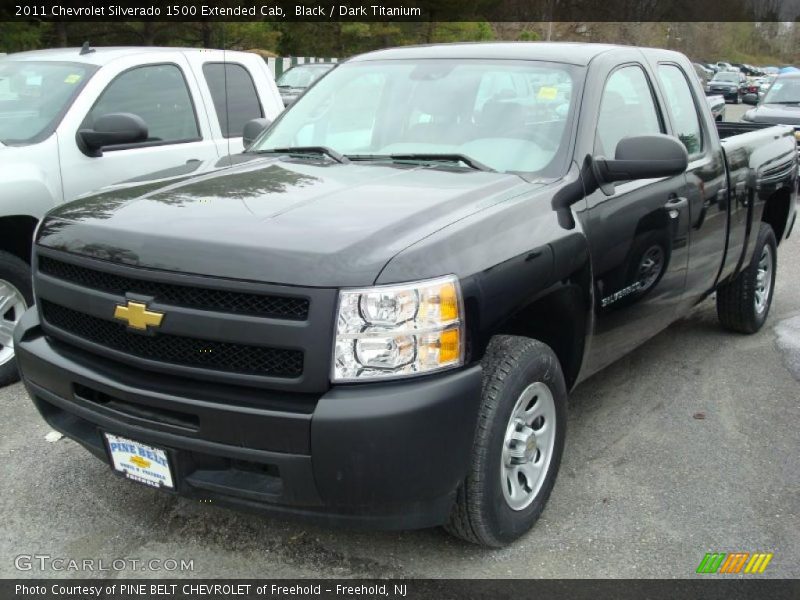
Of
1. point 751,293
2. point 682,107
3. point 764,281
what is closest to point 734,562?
point 682,107

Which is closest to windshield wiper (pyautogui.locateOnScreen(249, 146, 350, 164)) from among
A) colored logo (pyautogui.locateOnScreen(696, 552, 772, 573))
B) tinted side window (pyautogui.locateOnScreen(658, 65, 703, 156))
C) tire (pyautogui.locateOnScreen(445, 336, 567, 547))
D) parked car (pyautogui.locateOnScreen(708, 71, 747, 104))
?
tire (pyautogui.locateOnScreen(445, 336, 567, 547))

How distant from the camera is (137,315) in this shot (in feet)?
8.84

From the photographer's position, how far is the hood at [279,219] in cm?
256

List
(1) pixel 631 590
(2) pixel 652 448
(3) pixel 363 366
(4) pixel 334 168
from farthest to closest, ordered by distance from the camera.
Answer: (2) pixel 652 448 → (4) pixel 334 168 → (1) pixel 631 590 → (3) pixel 363 366

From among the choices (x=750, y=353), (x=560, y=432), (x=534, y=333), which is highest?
(x=534, y=333)

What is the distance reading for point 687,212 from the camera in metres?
4.20

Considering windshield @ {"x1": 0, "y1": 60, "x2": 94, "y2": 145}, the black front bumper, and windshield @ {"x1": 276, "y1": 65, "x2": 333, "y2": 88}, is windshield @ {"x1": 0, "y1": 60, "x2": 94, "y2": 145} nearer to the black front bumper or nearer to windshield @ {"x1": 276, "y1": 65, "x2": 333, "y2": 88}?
the black front bumper

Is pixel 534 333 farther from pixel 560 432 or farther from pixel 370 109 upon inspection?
pixel 370 109

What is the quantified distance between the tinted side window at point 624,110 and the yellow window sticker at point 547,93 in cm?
22

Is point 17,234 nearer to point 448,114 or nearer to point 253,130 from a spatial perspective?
point 253,130

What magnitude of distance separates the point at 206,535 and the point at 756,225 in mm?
3996

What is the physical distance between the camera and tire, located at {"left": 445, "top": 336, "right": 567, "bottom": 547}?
281cm

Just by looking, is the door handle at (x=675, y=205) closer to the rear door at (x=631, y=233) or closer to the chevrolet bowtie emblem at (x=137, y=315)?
the rear door at (x=631, y=233)

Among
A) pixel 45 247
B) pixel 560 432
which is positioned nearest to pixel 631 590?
pixel 560 432
